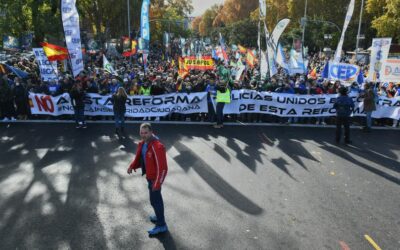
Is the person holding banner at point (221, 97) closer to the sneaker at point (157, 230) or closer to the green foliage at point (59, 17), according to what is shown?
the sneaker at point (157, 230)

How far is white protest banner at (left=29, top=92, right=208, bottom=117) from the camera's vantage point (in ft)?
42.3

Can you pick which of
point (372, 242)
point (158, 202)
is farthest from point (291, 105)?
point (158, 202)

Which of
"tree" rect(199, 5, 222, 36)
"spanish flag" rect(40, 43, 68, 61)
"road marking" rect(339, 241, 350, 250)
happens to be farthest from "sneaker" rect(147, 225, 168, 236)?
"tree" rect(199, 5, 222, 36)

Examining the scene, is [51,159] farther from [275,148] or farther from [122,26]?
[122,26]

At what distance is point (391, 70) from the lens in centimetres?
1373

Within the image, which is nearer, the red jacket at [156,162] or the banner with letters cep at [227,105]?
the red jacket at [156,162]

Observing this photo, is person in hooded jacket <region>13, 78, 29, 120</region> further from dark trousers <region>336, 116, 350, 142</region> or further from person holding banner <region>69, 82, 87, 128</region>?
dark trousers <region>336, 116, 350, 142</region>

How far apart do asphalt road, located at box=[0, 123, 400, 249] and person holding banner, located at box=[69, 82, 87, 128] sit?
0.95 meters

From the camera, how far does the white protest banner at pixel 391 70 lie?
13.6m

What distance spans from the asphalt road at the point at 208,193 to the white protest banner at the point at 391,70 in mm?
3501

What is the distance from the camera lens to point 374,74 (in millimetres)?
14109

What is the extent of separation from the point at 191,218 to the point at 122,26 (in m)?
47.2

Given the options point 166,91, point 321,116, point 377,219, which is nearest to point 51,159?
point 166,91

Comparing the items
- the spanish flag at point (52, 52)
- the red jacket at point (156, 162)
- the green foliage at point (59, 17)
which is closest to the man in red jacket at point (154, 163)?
the red jacket at point (156, 162)
